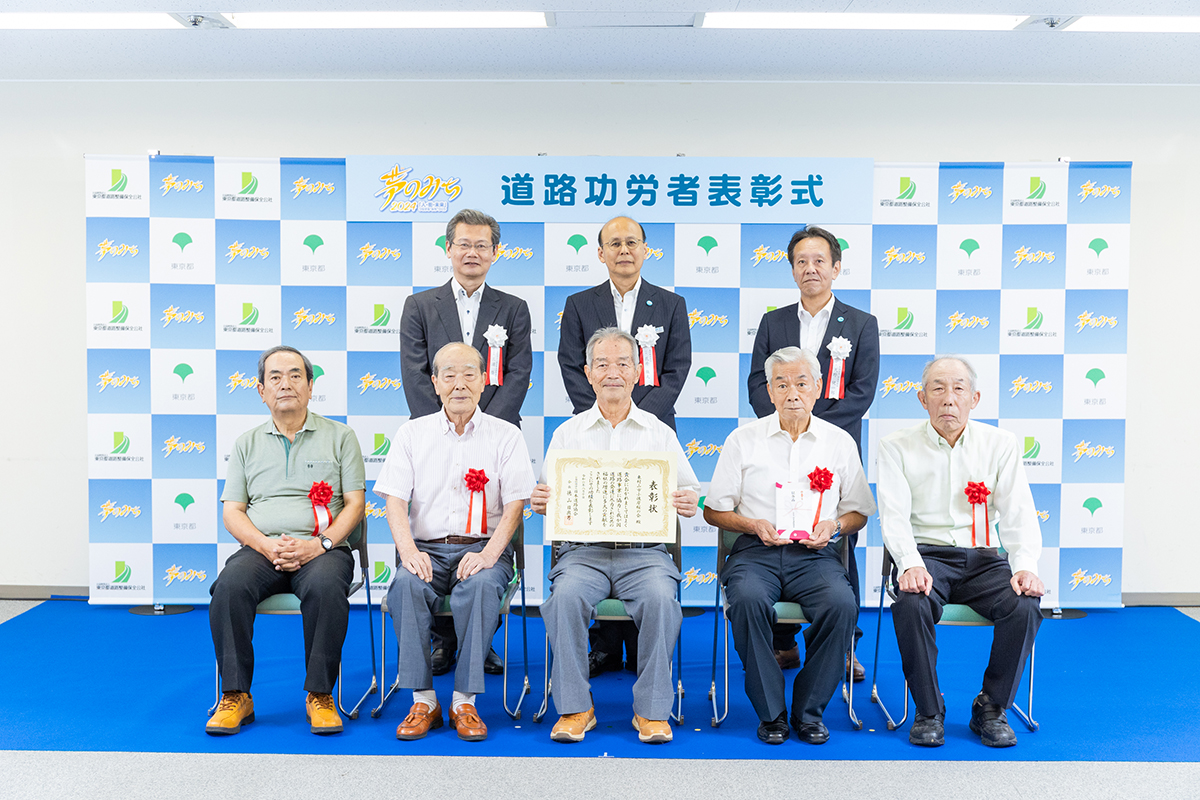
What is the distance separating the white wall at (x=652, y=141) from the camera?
4.77 meters

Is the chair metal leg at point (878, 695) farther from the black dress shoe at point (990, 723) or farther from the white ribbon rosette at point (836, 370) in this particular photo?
the white ribbon rosette at point (836, 370)

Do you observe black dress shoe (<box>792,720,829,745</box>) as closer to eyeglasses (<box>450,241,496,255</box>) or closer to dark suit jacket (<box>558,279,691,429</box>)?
dark suit jacket (<box>558,279,691,429</box>)

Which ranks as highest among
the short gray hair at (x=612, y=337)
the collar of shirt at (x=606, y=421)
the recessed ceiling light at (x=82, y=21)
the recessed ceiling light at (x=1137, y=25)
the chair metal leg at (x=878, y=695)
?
the recessed ceiling light at (x=1137, y=25)

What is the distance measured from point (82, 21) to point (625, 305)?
9.77 ft

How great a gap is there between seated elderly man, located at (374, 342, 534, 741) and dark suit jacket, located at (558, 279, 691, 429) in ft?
1.83

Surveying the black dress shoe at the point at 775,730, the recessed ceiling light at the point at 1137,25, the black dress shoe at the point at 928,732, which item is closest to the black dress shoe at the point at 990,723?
the black dress shoe at the point at 928,732

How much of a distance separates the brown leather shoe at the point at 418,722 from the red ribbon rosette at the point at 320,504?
780mm

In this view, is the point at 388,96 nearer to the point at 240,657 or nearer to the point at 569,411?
the point at 569,411

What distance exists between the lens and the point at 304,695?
3.40m

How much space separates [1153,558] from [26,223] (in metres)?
6.85

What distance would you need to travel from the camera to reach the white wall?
4766 millimetres

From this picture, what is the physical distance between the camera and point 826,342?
3.71m

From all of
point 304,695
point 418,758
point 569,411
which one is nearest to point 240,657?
point 304,695

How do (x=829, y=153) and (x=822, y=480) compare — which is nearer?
(x=822, y=480)
